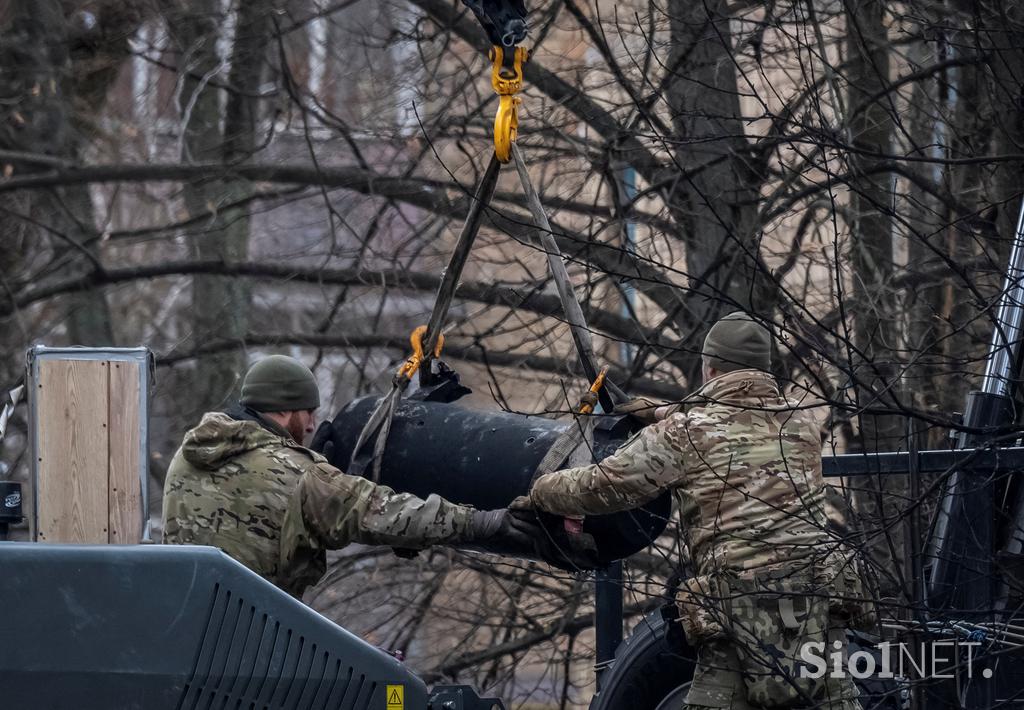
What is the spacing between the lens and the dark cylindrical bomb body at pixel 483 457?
5328 mm

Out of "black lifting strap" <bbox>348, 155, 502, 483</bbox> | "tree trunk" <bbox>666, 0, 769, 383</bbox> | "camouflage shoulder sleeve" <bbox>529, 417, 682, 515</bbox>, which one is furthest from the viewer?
"tree trunk" <bbox>666, 0, 769, 383</bbox>

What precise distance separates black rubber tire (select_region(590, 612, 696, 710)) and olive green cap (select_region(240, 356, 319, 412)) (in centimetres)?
142

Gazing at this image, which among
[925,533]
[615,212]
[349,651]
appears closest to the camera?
[349,651]

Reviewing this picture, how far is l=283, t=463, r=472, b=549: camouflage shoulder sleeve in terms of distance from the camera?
4.93 m

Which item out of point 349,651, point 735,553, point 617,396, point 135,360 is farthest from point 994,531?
point 135,360

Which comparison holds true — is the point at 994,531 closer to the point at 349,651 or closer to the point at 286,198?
the point at 349,651

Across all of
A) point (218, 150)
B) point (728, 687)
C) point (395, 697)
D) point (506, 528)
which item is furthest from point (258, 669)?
point (218, 150)

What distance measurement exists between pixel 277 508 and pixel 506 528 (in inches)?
29.9

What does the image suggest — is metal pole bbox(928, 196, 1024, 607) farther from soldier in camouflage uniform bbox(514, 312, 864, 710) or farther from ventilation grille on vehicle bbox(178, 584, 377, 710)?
ventilation grille on vehicle bbox(178, 584, 377, 710)

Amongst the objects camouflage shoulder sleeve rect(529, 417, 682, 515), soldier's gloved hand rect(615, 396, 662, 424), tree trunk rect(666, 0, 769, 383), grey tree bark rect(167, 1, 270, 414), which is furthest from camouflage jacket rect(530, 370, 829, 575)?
grey tree bark rect(167, 1, 270, 414)

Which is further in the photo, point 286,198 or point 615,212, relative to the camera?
point 286,198

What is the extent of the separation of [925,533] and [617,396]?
48.7 inches

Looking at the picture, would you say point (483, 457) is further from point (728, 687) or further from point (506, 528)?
point (728, 687)

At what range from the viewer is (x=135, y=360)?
4480 mm
